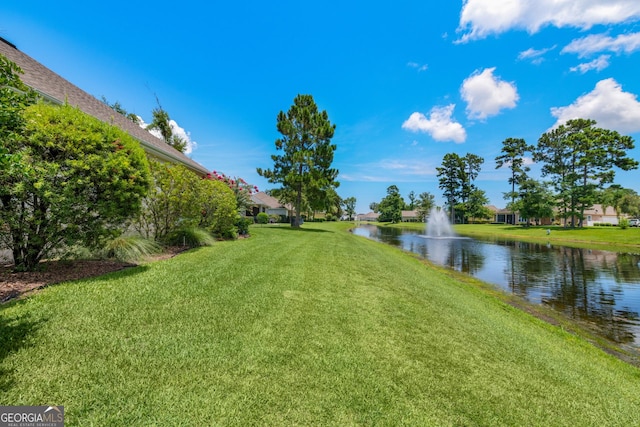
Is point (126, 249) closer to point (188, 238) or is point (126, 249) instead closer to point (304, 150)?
point (188, 238)

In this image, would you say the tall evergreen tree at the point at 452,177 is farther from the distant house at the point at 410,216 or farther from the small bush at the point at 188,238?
the small bush at the point at 188,238

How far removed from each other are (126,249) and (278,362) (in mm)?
5590

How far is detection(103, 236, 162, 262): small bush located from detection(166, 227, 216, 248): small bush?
1987 millimetres

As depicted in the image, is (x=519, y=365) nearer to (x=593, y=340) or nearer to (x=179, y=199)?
(x=593, y=340)

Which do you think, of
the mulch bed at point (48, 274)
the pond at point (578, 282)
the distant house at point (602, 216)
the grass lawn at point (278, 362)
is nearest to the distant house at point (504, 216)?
the distant house at point (602, 216)

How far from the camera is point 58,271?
501 cm

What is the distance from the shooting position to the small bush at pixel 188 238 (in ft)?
30.6

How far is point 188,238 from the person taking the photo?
31.6 feet

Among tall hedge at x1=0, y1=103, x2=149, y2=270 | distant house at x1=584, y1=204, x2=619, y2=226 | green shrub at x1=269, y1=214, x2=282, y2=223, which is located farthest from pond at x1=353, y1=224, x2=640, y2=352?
distant house at x1=584, y1=204, x2=619, y2=226

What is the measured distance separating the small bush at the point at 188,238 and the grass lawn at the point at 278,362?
3.93 m

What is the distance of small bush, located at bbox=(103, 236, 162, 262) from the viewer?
21.4 feet

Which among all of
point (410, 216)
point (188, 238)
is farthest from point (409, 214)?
point (188, 238)

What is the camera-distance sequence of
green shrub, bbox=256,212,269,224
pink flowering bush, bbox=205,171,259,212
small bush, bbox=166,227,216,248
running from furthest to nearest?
green shrub, bbox=256,212,269,224 < pink flowering bush, bbox=205,171,259,212 < small bush, bbox=166,227,216,248

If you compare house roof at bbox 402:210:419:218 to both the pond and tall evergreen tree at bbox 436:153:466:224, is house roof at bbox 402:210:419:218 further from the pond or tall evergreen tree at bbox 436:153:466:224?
the pond
